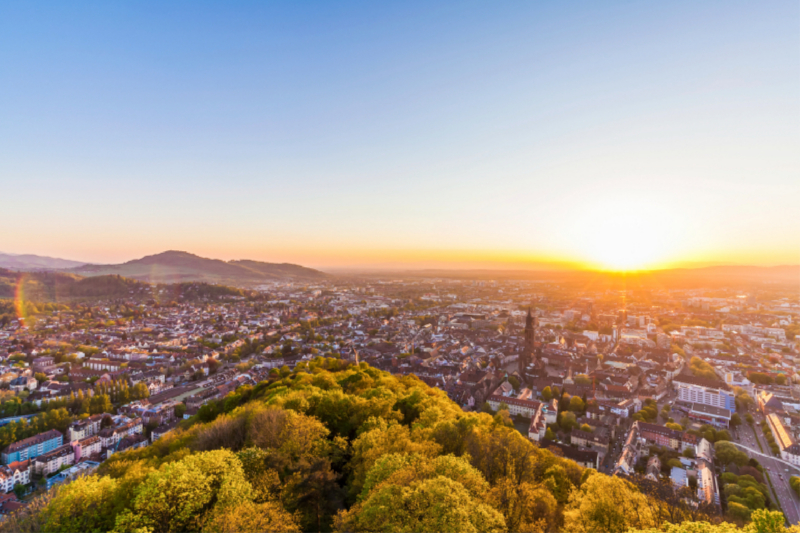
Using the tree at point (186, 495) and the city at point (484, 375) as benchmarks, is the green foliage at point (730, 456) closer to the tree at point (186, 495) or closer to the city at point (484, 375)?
the city at point (484, 375)

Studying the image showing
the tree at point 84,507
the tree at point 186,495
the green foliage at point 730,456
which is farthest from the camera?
the green foliage at point 730,456

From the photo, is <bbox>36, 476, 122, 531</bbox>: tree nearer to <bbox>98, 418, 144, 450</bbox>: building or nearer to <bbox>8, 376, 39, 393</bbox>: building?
<bbox>98, 418, 144, 450</bbox>: building


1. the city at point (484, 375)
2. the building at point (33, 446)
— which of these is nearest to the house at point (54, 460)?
the city at point (484, 375)

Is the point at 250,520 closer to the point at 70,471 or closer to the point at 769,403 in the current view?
the point at 70,471

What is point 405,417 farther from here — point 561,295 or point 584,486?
point 561,295

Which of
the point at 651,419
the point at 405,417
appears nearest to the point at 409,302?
the point at 651,419

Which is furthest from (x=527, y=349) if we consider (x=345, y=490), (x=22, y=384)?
(x=22, y=384)
